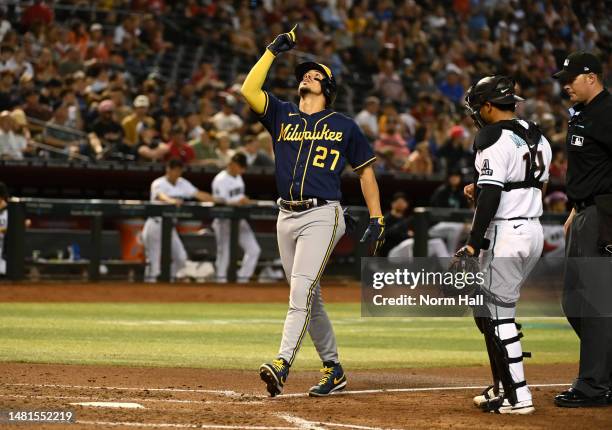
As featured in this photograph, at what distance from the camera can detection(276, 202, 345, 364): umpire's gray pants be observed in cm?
729

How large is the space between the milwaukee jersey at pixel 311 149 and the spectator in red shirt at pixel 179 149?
11077 mm

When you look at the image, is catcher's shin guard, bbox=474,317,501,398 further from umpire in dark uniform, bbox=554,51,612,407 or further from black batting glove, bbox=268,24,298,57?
black batting glove, bbox=268,24,298,57

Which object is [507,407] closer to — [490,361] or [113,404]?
[490,361]

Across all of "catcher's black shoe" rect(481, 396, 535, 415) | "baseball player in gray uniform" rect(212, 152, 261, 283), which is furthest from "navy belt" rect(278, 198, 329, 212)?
"baseball player in gray uniform" rect(212, 152, 261, 283)

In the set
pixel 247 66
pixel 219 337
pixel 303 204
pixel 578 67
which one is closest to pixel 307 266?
pixel 303 204

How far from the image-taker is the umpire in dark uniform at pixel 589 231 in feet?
23.0

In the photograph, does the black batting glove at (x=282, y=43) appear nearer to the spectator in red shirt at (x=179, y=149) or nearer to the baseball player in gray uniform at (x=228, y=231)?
the baseball player in gray uniform at (x=228, y=231)

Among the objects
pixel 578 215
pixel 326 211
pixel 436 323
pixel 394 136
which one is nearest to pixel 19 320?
pixel 436 323

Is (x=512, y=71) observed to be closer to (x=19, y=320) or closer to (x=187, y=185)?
(x=187, y=185)

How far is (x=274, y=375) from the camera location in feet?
22.9

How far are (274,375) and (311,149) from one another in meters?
1.51

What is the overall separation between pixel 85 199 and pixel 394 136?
5864mm

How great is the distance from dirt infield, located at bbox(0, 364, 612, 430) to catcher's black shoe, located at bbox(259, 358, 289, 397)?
0.07 metres
